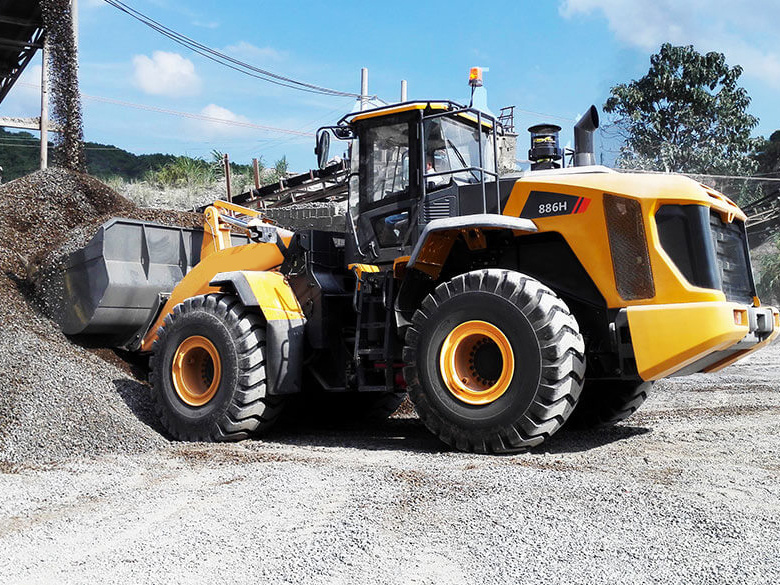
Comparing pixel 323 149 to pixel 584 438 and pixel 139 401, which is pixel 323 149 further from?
pixel 584 438

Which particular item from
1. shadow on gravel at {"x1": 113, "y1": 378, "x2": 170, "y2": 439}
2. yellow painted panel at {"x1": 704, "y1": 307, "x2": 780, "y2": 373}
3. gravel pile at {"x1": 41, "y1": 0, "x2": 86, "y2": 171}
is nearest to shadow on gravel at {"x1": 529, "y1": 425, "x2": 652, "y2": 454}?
yellow painted panel at {"x1": 704, "y1": 307, "x2": 780, "y2": 373}

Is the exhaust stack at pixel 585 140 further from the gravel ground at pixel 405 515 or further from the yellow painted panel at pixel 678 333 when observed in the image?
the gravel ground at pixel 405 515

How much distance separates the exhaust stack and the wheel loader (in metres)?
0.02

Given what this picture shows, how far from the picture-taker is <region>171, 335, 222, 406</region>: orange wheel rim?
21.9ft

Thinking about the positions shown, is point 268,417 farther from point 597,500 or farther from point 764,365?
point 764,365

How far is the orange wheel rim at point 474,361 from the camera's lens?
5488 millimetres

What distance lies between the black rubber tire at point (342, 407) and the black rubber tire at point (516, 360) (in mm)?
2064

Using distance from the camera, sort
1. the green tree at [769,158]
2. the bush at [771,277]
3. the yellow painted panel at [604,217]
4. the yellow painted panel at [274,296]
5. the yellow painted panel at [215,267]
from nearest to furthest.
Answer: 1. the yellow painted panel at [604,217]
2. the yellow painted panel at [274,296]
3. the yellow painted panel at [215,267]
4. the bush at [771,277]
5. the green tree at [769,158]

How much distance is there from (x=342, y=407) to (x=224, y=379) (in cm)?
162

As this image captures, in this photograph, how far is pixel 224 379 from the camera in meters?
6.53

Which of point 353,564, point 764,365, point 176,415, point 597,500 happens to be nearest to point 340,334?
point 176,415

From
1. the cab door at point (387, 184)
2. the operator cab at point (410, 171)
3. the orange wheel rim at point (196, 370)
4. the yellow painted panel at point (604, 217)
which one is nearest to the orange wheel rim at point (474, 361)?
the yellow painted panel at point (604, 217)

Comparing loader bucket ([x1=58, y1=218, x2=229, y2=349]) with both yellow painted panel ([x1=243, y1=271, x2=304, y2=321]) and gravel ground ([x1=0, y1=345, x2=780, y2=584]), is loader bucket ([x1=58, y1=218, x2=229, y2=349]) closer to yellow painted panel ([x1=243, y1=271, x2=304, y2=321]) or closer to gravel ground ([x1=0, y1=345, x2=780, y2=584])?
yellow painted panel ([x1=243, y1=271, x2=304, y2=321])

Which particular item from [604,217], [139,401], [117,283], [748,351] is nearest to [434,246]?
[604,217]
